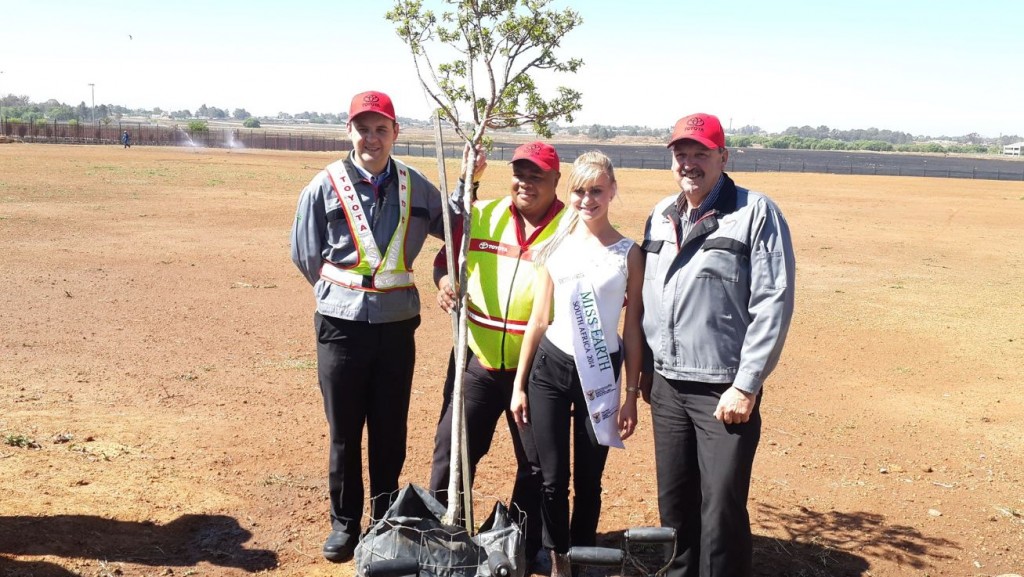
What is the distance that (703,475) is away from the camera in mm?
3867

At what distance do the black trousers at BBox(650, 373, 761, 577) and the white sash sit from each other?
0.80 feet

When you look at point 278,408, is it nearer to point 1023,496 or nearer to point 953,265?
point 1023,496

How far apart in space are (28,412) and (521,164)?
5.05 metres

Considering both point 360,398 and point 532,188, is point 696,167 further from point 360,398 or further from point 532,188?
point 360,398

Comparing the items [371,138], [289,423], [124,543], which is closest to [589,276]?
[371,138]

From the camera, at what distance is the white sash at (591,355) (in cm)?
394

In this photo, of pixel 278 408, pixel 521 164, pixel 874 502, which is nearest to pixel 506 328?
pixel 521 164

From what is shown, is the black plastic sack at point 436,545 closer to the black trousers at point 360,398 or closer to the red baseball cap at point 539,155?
the black trousers at point 360,398

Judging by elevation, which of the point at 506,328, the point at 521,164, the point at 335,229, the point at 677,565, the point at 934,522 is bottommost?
the point at 934,522

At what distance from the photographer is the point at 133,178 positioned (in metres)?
33.5

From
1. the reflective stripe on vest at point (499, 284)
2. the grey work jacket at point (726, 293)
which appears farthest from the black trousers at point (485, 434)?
the grey work jacket at point (726, 293)

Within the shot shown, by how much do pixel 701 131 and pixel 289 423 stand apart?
4.70 metres

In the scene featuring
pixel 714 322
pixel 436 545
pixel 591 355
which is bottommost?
pixel 436 545

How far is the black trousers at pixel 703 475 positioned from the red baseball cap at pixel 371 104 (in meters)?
1.89
